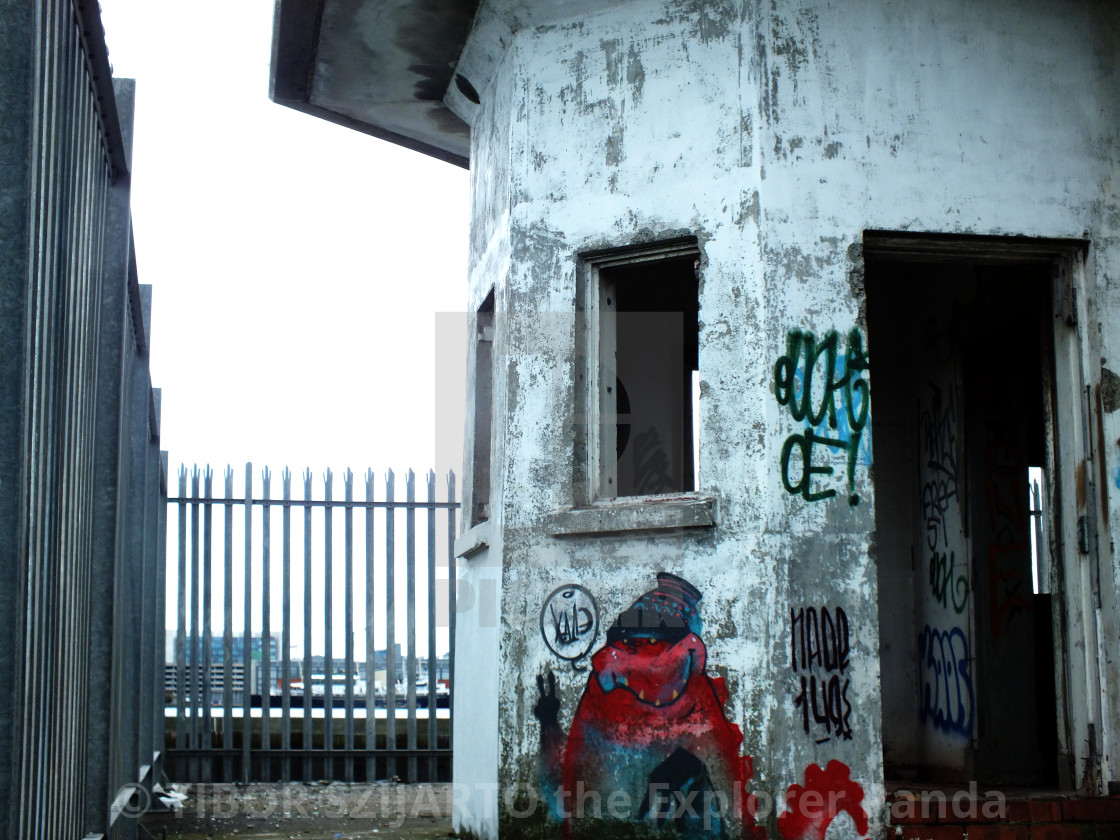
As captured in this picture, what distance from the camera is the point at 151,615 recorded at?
28.6ft

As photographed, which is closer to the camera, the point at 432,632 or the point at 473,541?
the point at 473,541

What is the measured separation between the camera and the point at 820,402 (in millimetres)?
5840

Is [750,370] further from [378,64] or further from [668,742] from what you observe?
[378,64]

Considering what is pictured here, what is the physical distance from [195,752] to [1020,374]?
732 centimetres

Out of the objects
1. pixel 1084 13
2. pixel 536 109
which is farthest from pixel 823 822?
pixel 1084 13

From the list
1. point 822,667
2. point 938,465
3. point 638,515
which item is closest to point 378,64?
point 638,515

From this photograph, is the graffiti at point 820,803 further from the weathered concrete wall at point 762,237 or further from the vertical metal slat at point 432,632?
the vertical metal slat at point 432,632

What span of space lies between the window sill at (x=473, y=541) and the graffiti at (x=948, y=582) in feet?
10.2

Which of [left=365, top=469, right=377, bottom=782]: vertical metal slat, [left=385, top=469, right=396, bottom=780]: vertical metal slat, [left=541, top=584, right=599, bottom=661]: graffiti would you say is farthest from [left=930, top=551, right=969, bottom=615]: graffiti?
[left=365, top=469, right=377, bottom=782]: vertical metal slat

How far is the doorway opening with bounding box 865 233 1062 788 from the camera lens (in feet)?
24.3

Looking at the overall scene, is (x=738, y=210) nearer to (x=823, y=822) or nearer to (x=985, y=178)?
(x=985, y=178)

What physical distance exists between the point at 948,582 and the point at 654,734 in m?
2.95

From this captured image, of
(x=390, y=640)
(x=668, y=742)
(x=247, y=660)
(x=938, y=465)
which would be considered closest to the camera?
(x=668, y=742)

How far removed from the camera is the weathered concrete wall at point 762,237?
5684mm
